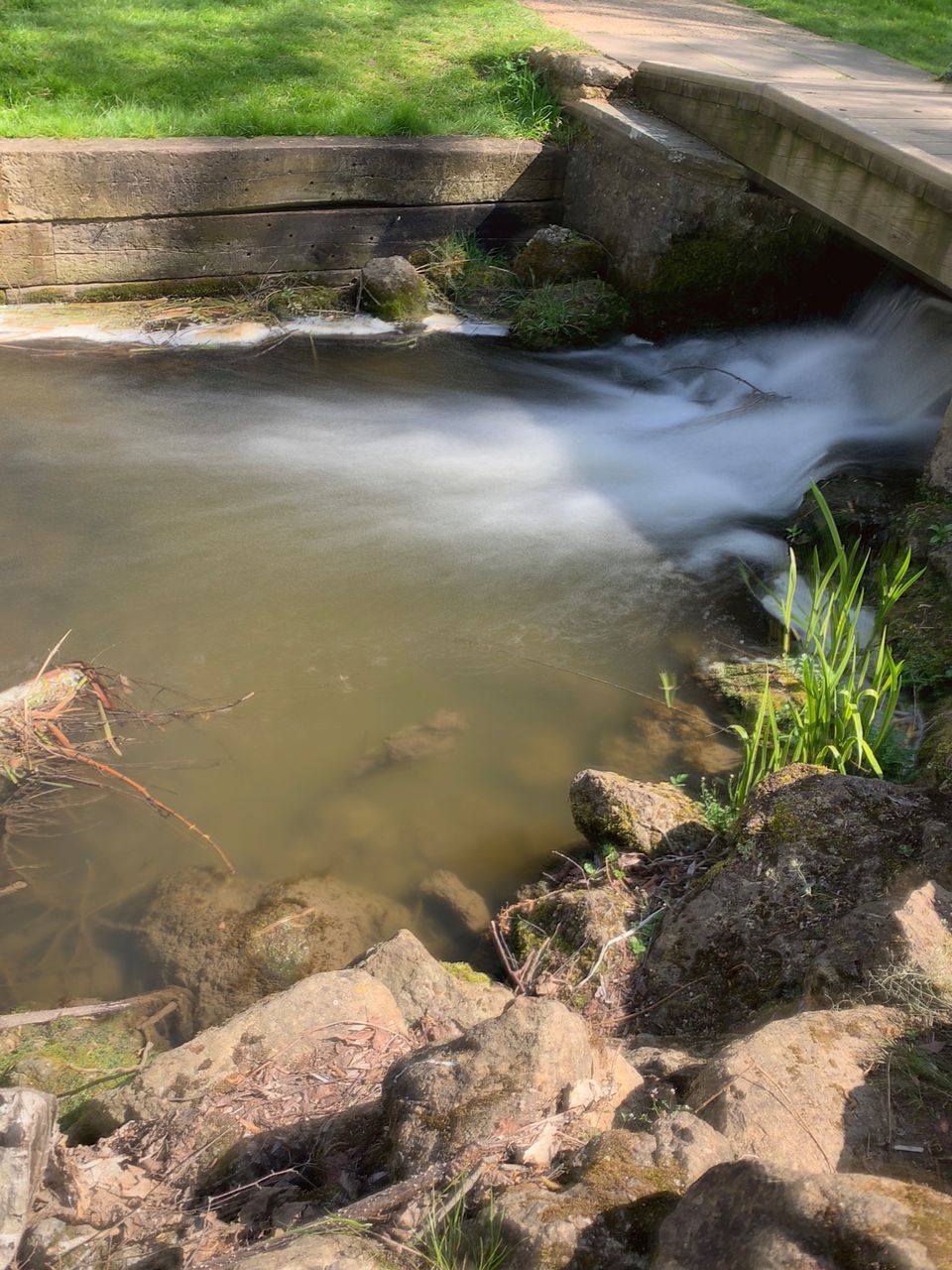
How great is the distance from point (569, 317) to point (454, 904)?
5282 mm

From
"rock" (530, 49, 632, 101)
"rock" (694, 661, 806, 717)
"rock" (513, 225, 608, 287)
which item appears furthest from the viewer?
"rock" (530, 49, 632, 101)

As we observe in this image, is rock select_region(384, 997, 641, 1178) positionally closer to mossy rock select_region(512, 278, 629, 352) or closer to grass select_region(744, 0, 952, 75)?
mossy rock select_region(512, 278, 629, 352)

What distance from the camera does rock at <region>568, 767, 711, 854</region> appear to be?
3.41m

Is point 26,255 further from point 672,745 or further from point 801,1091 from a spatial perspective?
point 801,1091

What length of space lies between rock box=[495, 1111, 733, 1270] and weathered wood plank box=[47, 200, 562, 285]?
7.12 meters

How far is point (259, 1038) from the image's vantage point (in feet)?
7.81

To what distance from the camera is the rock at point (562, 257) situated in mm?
7953

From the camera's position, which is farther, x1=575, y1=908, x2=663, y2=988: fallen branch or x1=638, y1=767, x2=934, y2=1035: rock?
x1=575, y1=908, x2=663, y2=988: fallen branch

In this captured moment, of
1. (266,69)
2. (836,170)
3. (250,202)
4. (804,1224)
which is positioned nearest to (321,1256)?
(804,1224)

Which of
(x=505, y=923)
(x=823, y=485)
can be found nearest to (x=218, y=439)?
(x=823, y=485)

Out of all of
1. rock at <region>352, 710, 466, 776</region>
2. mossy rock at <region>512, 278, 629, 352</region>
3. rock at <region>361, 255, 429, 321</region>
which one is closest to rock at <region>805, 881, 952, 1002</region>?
rock at <region>352, 710, 466, 776</region>

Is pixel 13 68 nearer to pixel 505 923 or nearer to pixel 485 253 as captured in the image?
pixel 485 253

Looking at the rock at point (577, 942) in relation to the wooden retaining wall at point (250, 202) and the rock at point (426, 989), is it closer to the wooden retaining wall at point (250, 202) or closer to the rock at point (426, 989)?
the rock at point (426, 989)

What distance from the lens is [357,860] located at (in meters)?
3.53
